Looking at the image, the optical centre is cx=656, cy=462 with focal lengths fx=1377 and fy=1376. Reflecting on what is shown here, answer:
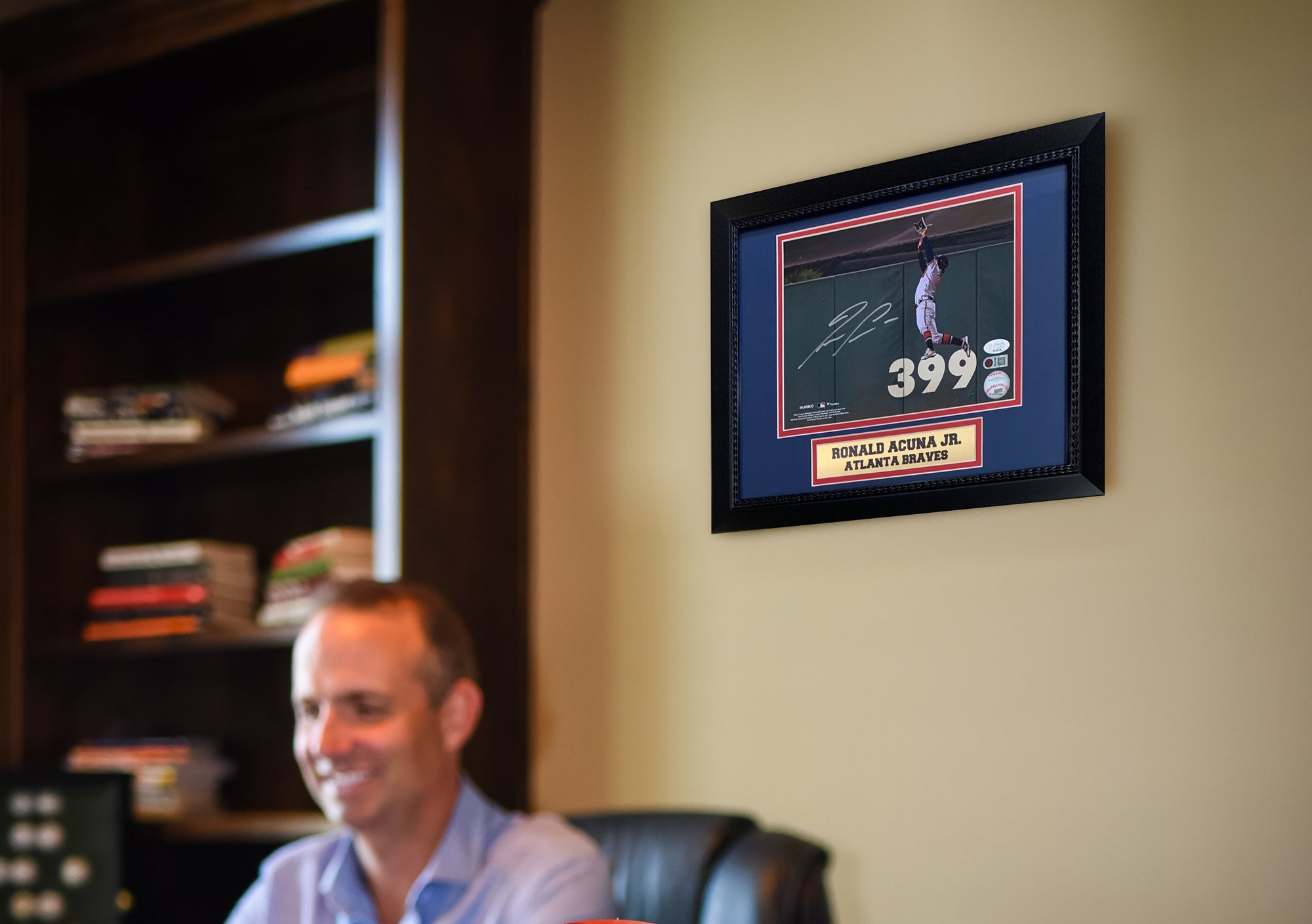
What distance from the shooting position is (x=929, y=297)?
218 cm

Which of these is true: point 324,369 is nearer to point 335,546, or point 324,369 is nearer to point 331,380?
point 331,380

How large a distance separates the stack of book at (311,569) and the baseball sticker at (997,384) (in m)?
1.18

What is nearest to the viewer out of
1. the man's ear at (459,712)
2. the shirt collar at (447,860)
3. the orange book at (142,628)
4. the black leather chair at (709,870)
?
the black leather chair at (709,870)

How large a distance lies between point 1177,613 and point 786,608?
2.14 ft

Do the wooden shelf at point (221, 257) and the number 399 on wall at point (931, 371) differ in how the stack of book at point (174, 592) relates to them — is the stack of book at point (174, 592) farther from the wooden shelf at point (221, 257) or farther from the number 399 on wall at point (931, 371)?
the number 399 on wall at point (931, 371)

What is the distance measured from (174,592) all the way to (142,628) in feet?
0.38

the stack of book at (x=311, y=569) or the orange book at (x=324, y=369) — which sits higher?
the orange book at (x=324, y=369)

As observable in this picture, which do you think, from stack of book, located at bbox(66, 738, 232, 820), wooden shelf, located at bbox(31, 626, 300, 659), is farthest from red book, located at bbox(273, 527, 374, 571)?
stack of book, located at bbox(66, 738, 232, 820)

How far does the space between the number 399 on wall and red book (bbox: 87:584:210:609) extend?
1.45 metres

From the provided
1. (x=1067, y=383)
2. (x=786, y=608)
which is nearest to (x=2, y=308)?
(x=786, y=608)

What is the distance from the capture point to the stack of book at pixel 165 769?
2781 millimetres

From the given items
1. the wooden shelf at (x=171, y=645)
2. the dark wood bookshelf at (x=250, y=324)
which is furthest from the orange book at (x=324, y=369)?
the wooden shelf at (x=171, y=645)

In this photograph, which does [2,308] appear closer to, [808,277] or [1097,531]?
[808,277]

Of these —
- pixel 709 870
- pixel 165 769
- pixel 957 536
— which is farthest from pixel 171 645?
pixel 957 536
